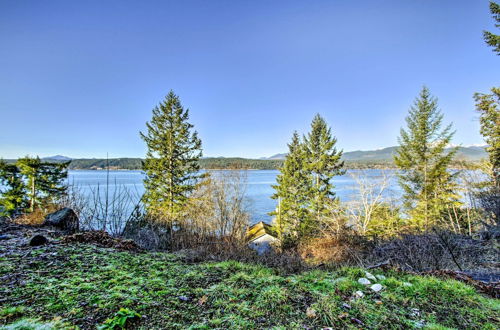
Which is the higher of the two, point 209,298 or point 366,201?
point 209,298

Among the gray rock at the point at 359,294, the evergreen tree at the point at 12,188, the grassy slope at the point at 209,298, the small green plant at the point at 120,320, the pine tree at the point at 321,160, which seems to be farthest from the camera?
the pine tree at the point at 321,160

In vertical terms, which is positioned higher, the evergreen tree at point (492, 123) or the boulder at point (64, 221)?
the evergreen tree at point (492, 123)

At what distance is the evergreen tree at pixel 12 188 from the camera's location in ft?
60.0

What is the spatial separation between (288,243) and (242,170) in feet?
28.0

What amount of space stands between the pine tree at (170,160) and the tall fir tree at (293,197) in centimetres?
884

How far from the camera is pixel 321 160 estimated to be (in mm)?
21969

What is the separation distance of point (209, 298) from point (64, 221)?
280 inches

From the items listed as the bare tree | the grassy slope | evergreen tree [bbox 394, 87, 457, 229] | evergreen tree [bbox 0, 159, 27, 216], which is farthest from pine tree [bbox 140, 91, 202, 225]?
evergreen tree [bbox 394, 87, 457, 229]

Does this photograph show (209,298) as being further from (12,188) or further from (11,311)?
(12,188)

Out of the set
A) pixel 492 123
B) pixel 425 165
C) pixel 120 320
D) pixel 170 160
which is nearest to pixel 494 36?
pixel 492 123

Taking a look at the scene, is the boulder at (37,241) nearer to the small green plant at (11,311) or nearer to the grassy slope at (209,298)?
the grassy slope at (209,298)

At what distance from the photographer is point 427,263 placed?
18.6 feet

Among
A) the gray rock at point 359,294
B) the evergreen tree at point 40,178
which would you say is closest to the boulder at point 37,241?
the gray rock at point 359,294

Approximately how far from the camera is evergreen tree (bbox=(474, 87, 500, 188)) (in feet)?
40.2
